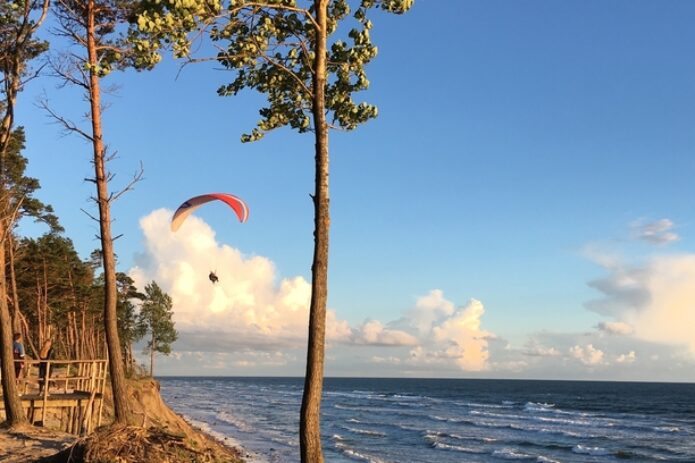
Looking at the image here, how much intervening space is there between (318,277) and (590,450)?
38254mm

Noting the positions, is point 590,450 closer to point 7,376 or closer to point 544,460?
point 544,460

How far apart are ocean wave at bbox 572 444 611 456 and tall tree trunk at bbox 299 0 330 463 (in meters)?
36.1

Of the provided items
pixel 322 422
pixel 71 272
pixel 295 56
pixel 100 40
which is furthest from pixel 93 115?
pixel 322 422

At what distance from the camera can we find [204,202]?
14758 millimetres

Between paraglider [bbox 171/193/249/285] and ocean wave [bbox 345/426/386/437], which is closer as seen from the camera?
paraglider [bbox 171/193/249/285]

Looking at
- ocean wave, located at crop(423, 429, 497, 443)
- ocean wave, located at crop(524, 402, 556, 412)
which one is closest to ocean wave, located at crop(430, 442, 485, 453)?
ocean wave, located at crop(423, 429, 497, 443)

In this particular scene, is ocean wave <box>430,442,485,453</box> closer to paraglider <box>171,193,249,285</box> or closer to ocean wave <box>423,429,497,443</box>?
ocean wave <box>423,429,497,443</box>

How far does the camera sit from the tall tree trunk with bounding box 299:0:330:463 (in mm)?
9164

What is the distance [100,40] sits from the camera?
15453 mm

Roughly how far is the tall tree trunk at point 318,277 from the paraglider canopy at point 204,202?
15.8ft

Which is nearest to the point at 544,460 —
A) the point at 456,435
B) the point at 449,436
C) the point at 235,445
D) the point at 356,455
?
the point at 356,455

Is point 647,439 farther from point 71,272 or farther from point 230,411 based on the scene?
point 71,272

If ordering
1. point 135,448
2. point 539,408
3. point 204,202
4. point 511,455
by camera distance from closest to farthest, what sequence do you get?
1. point 135,448
2. point 204,202
3. point 511,455
4. point 539,408

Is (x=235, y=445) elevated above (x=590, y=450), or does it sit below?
above
